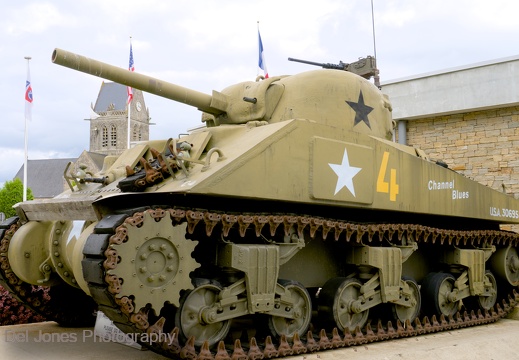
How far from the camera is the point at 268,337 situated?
7082 mm

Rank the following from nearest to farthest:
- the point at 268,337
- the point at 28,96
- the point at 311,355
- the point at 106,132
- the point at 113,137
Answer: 1. the point at 268,337
2. the point at 311,355
3. the point at 28,96
4. the point at 113,137
5. the point at 106,132

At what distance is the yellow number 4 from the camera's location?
830cm

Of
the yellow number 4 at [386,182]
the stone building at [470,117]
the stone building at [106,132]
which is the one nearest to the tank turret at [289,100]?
the yellow number 4 at [386,182]

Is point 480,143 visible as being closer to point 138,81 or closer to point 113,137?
point 138,81

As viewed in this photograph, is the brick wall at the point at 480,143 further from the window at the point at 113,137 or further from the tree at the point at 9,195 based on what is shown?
the window at the point at 113,137

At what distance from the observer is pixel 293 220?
7250mm

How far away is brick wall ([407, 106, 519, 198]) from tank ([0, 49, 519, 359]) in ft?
17.1

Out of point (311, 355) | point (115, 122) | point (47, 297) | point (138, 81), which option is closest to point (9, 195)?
point (115, 122)

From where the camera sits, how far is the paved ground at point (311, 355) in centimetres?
728

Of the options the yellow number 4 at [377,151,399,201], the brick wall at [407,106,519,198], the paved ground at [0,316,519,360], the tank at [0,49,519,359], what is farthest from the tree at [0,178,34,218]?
the yellow number 4 at [377,151,399,201]

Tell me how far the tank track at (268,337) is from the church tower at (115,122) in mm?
72324

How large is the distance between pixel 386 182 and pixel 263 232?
1.96m

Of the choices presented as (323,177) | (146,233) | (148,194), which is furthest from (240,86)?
(146,233)

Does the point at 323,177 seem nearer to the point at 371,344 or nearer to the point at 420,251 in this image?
the point at 371,344
